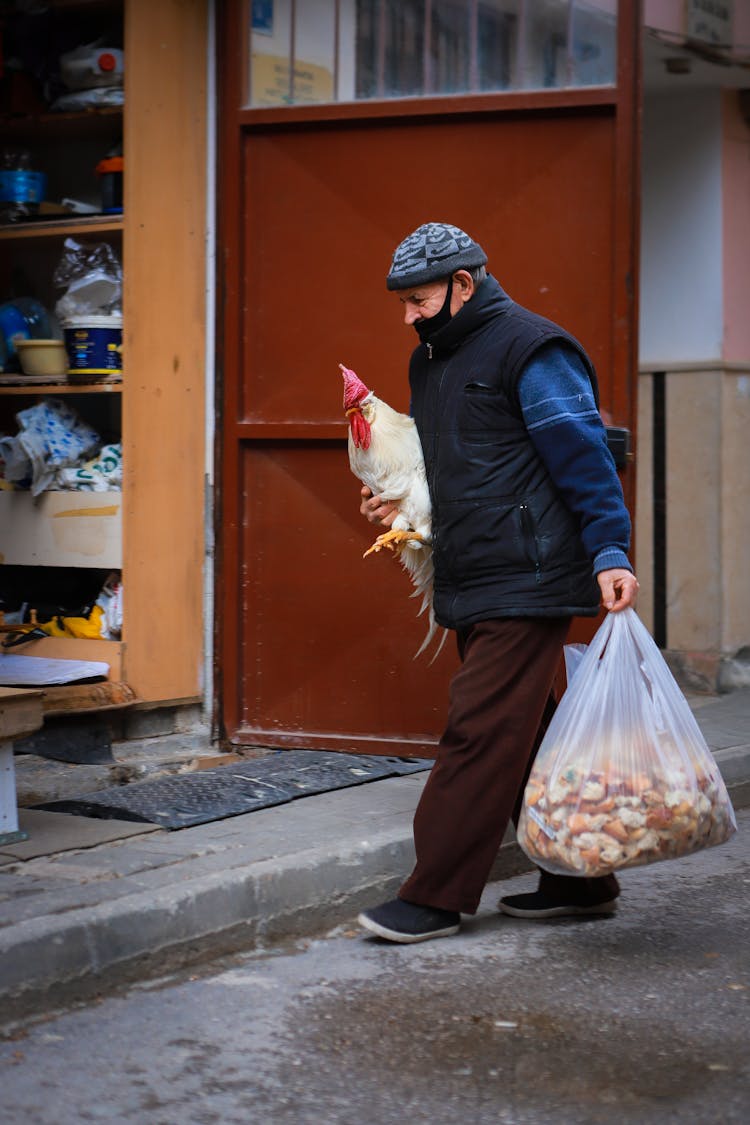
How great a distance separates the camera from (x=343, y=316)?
5840mm

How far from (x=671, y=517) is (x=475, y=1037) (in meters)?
5.17

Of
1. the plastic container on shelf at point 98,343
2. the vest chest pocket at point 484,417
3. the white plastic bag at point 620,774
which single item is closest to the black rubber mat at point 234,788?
the white plastic bag at point 620,774

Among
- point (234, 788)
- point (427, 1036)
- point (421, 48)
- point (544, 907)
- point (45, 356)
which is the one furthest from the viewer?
point (45, 356)

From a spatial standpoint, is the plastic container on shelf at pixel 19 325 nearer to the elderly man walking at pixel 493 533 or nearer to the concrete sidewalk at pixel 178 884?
the concrete sidewalk at pixel 178 884

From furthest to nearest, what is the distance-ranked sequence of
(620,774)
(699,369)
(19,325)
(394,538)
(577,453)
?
1. (699,369)
2. (19,325)
3. (394,538)
4. (577,453)
5. (620,774)

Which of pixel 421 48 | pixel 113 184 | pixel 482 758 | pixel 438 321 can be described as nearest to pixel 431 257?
pixel 438 321

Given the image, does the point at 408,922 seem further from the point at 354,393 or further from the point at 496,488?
the point at 354,393

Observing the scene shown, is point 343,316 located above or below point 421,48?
below

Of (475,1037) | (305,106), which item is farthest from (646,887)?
(305,106)

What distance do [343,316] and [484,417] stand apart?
1.96m

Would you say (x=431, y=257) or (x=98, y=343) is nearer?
(x=431, y=257)

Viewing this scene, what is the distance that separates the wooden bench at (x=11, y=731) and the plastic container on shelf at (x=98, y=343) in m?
2.06

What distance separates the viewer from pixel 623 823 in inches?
146

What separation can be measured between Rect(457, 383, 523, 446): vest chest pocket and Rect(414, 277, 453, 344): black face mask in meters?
0.19
